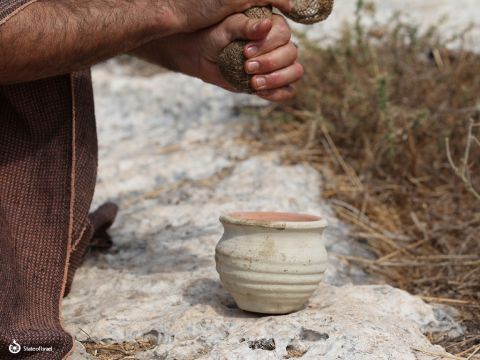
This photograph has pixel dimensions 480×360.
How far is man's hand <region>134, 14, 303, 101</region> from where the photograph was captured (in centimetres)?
244

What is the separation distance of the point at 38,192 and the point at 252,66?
737 millimetres

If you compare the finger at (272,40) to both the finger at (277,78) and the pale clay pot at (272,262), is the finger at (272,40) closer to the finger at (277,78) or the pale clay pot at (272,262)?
the finger at (277,78)

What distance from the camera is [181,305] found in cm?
243

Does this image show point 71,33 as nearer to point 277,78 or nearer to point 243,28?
point 243,28

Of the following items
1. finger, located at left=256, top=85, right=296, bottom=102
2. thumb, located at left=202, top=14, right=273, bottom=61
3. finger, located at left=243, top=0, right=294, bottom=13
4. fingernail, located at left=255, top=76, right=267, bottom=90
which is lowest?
finger, located at left=256, top=85, right=296, bottom=102

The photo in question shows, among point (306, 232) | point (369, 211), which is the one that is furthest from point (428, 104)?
point (306, 232)

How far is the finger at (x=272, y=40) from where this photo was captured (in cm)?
245

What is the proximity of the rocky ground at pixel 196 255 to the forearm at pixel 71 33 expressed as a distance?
75cm

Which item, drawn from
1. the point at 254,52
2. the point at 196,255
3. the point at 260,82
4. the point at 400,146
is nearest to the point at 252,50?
the point at 254,52

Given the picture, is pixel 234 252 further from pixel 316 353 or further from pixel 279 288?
pixel 316 353

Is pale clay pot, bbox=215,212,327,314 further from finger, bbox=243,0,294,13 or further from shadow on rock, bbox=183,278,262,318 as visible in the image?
finger, bbox=243,0,294,13

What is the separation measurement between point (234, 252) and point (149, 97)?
8.75ft

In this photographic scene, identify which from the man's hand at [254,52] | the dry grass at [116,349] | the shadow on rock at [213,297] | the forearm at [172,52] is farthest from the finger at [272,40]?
the dry grass at [116,349]

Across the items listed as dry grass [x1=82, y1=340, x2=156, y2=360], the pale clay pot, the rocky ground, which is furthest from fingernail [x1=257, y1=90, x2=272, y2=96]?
dry grass [x1=82, y1=340, x2=156, y2=360]
